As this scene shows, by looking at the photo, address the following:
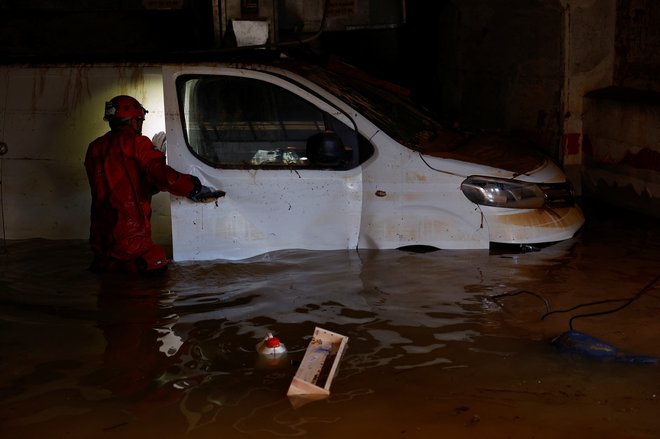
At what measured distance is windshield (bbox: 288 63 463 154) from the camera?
6.87 m

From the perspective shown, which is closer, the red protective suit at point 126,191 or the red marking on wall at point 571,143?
the red protective suit at point 126,191

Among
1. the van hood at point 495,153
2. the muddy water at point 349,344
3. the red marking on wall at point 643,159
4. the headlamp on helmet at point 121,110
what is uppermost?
the headlamp on helmet at point 121,110

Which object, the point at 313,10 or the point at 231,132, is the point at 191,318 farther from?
the point at 313,10

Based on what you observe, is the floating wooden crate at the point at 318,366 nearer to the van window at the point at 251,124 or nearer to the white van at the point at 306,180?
the white van at the point at 306,180

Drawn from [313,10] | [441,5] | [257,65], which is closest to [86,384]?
[257,65]

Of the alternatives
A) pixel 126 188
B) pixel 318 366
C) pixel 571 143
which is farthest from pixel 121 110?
pixel 571 143

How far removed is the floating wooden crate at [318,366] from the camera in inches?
179

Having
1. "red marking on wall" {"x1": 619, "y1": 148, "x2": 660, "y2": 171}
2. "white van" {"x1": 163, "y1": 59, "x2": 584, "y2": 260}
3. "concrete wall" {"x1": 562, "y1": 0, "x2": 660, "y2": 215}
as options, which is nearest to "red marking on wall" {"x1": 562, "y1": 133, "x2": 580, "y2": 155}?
"concrete wall" {"x1": 562, "y1": 0, "x2": 660, "y2": 215}

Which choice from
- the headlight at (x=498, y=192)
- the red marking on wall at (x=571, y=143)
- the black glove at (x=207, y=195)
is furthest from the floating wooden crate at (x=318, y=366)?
the red marking on wall at (x=571, y=143)

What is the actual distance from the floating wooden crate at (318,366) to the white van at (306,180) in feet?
5.83

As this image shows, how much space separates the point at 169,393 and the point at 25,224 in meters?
3.12

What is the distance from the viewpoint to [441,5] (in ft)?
39.8

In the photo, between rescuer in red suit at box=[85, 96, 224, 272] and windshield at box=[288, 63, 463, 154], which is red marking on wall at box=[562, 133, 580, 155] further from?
rescuer in red suit at box=[85, 96, 224, 272]

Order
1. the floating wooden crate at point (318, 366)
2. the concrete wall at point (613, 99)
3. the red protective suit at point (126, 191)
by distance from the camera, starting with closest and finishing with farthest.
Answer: the floating wooden crate at point (318, 366), the red protective suit at point (126, 191), the concrete wall at point (613, 99)
